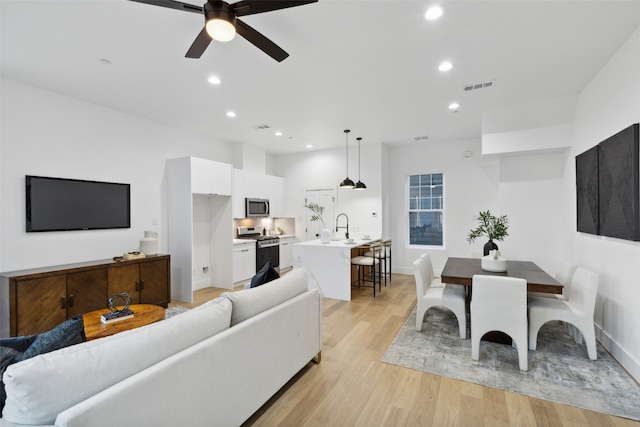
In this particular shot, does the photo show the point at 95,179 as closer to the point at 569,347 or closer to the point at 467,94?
the point at 467,94

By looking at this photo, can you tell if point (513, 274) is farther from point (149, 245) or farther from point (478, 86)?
point (149, 245)

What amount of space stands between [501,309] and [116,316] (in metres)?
3.58

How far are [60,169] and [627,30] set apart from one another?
6.19m

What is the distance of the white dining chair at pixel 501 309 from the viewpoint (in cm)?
264

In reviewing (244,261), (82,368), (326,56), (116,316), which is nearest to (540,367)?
(82,368)

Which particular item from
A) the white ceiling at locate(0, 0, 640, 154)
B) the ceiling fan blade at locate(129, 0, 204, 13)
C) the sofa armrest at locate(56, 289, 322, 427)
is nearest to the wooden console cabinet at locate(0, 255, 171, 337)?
the white ceiling at locate(0, 0, 640, 154)

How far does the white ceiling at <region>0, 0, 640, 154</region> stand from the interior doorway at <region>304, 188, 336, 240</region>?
2.57m

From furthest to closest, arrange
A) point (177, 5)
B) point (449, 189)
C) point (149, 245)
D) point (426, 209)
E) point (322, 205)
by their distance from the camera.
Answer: point (322, 205)
point (426, 209)
point (449, 189)
point (149, 245)
point (177, 5)

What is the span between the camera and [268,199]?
685cm

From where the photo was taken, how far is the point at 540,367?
8.87ft

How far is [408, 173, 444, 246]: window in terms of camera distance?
21.7 feet

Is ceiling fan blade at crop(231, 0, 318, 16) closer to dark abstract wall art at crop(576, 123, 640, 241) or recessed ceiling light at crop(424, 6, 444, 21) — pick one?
recessed ceiling light at crop(424, 6, 444, 21)

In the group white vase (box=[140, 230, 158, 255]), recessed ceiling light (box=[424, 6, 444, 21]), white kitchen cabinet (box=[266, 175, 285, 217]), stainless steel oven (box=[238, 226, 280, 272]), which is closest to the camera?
recessed ceiling light (box=[424, 6, 444, 21])

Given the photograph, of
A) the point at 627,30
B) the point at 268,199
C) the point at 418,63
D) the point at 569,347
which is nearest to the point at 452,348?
the point at 569,347
